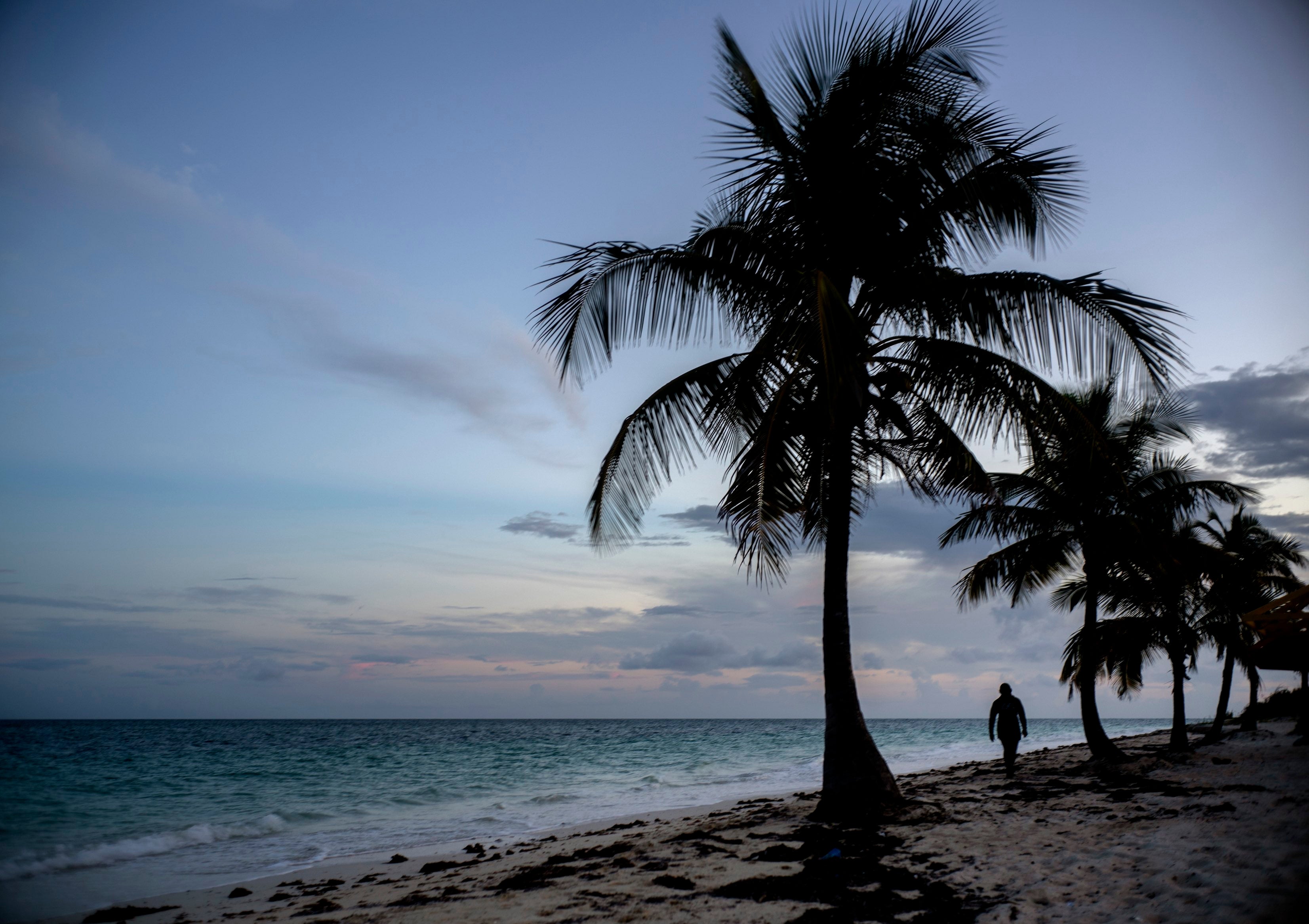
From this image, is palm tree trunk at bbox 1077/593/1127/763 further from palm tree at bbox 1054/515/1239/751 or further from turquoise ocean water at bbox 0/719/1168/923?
turquoise ocean water at bbox 0/719/1168/923

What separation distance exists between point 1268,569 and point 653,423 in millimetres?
21972

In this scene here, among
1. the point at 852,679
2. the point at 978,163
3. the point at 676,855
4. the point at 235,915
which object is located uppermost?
the point at 978,163

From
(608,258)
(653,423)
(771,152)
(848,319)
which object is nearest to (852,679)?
(653,423)

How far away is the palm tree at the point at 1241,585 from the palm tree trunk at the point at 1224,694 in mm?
18

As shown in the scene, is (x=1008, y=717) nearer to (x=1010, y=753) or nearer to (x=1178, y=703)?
(x=1010, y=753)

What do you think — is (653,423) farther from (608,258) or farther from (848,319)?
(848,319)

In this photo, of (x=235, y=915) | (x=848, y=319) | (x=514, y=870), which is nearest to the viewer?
(x=848, y=319)

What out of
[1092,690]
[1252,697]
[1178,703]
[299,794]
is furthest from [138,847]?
[1252,697]

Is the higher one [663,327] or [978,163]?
[978,163]

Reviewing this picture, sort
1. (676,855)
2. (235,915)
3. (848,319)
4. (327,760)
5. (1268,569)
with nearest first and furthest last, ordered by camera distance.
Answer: (848,319)
(235,915)
(676,855)
(1268,569)
(327,760)

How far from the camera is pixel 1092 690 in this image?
13.3 m

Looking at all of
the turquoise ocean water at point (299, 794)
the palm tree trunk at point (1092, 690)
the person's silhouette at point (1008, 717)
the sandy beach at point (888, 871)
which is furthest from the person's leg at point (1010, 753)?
the turquoise ocean water at point (299, 794)

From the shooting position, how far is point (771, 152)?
8219 mm

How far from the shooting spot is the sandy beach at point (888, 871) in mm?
4367
